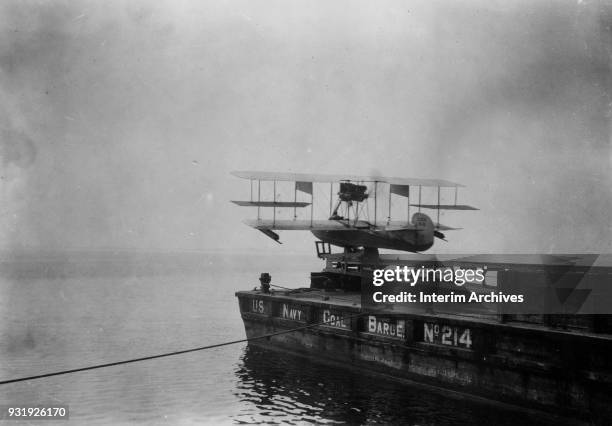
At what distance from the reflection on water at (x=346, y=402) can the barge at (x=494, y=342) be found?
44 cm

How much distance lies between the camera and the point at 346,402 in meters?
19.2

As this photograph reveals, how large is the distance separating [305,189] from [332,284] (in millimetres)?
5060

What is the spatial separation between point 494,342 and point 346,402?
203 inches

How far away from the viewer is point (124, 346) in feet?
101

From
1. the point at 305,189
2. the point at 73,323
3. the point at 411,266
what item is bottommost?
the point at 73,323

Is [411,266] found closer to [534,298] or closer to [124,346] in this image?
[534,298]

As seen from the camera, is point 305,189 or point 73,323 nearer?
point 305,189

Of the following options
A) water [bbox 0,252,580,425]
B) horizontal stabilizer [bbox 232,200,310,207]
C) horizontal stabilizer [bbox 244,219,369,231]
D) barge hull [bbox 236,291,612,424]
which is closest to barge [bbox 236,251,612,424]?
barge hull [bbox 236,291,612,424]

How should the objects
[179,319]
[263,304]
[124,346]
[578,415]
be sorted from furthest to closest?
[179,319] < [124,346] < [263,304] < [578,415]

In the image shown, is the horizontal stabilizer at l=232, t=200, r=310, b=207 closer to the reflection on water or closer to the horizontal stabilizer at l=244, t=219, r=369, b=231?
the horizontal stabilizer at l=244, t=219, r=369, b=231

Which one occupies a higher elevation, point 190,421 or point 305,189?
point 305,189

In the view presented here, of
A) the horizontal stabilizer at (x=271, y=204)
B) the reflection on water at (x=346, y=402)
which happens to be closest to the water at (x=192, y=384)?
the reflection on water at (x=346, y=402)

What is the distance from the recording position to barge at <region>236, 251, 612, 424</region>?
1542 cm

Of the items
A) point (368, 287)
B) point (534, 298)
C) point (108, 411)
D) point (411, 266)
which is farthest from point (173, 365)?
point (534, 298)
